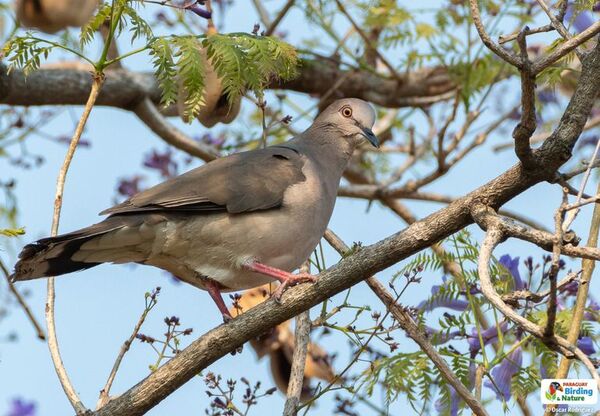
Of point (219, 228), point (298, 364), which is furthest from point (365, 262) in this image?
point (219, 228)

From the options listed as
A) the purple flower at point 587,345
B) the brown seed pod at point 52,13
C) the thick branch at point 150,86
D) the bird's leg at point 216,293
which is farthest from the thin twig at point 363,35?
the purple flower at point 587,345

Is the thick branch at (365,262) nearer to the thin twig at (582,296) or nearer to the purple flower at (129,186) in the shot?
the thin twig at (582,296)

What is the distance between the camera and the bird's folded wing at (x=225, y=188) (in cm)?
517

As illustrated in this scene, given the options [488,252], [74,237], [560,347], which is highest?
[74,237]

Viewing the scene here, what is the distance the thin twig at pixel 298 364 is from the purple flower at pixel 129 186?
3304mm

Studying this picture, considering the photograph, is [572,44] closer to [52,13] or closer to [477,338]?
[477,338]

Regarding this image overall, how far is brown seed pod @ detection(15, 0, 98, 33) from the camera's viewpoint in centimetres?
611

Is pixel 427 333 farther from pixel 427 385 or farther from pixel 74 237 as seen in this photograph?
pixel 74 237

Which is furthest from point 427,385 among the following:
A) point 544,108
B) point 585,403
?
point 544,108

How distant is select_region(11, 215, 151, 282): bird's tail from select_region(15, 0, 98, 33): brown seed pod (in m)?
1.67

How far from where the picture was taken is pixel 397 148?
8570 mm

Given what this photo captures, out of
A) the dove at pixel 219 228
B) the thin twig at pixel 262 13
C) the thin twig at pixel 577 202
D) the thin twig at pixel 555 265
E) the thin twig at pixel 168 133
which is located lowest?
the thin twig at pixel 555 265

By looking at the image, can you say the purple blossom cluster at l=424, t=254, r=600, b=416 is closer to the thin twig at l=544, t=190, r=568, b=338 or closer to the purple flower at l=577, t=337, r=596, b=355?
the purple flower at l=577, t=337, r=596, b=355

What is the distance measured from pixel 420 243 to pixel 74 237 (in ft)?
5.89
